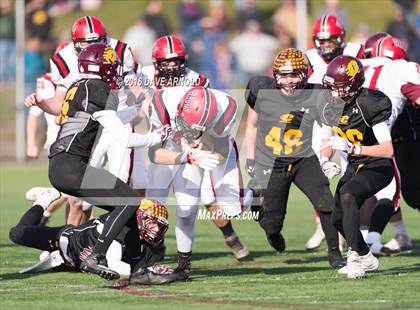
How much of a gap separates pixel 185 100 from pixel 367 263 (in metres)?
1.91

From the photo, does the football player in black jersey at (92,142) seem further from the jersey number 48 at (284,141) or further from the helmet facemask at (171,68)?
the jersey number 48 at (284,141)

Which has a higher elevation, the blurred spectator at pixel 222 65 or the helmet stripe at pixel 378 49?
the helmet stripe at pixel 378 49

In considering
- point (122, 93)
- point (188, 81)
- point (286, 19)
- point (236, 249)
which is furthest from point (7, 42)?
point (236, 249)

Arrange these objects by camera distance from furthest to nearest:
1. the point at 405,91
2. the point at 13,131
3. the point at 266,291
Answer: the point at 13,131
the point at 405,91
the point at 266,291

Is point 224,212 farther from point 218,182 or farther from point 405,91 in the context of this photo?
point 405,91

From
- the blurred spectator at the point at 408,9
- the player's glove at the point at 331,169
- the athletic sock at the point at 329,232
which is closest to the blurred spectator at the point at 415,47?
the blurred spectator at the point at 408,9

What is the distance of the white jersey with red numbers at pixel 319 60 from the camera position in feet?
33.6

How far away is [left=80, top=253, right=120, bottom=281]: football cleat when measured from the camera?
24.8 feet

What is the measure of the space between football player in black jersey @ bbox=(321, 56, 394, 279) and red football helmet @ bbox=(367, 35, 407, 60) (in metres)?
1.99

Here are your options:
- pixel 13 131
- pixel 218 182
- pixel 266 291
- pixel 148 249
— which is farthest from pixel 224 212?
pixel 13 131

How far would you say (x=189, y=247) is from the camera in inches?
338

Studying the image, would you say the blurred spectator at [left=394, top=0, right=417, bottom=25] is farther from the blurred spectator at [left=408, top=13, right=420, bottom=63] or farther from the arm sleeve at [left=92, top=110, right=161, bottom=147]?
the arm sleeve at [left=92, top=110, right=161, bottom=147]

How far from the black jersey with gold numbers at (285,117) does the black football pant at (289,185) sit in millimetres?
83

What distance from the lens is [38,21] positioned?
791 inches
